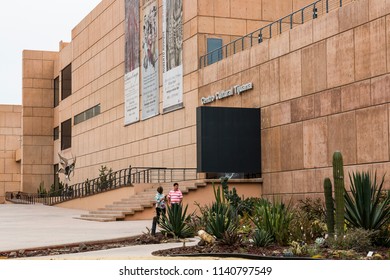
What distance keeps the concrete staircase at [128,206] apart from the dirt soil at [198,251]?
14299 mm

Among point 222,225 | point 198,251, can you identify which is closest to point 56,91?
point 222,225

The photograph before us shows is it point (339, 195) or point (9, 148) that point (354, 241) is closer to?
point (339, 195)

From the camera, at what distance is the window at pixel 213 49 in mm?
43969

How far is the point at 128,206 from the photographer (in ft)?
132

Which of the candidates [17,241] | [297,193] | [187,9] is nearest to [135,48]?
[187,9]

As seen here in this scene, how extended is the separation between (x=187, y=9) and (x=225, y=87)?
734 cm

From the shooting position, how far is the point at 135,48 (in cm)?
5538

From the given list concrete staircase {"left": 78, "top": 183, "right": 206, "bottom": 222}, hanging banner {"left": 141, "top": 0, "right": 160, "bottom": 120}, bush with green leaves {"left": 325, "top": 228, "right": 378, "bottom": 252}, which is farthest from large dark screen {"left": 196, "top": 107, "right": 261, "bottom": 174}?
bush with green leaves {"left": 325, "top": 228, "right": 378, "bottom": 252}

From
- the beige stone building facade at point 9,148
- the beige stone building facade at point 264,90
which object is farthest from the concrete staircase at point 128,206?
the beige stone building facade at point 9,148

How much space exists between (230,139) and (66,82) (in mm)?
46480

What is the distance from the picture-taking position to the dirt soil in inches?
631

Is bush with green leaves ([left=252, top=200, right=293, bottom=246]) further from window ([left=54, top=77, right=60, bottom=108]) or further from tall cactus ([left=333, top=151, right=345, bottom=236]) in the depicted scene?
window ([left=54, top=77, right=60, bottom=108])

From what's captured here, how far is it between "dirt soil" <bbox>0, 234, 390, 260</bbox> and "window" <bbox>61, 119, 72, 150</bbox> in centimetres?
5605

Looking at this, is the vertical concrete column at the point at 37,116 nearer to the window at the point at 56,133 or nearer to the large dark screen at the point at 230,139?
the window at the point at 56,133
